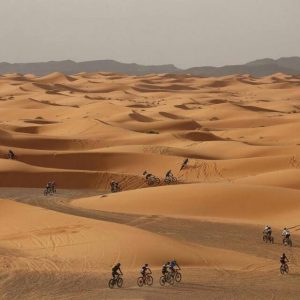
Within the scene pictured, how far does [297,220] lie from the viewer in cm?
2512

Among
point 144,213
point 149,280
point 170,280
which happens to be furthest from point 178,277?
point 144,213

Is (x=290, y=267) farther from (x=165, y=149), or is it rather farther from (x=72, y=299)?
(x=165, y=149)

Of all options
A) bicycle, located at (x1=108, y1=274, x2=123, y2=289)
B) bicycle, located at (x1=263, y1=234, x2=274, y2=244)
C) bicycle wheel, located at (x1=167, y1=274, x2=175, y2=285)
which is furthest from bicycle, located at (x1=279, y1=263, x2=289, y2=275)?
bicycle, located at (x1=108, y1=274, x2=123, y2=289)

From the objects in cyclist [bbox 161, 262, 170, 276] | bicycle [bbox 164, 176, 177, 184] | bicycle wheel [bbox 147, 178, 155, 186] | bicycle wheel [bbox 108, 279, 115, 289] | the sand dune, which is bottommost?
bicycle wheel [bbox 108, 279, 115, 289]

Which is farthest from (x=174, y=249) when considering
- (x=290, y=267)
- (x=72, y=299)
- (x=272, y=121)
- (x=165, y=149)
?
(x=272, y=121)

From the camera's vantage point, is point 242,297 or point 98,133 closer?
point 242,297

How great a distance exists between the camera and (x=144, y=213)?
26422mm

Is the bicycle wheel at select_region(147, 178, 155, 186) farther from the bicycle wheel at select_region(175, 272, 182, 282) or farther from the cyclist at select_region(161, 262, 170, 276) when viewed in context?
the cyclist at select_region(161, 262, 170, 276)

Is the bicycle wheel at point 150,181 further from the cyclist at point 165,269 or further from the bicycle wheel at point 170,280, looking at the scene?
the cyclist at point 165,269

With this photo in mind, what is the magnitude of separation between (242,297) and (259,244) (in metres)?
6.89

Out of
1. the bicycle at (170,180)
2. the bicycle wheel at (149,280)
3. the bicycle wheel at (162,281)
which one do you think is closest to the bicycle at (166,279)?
the bicycle wheel at (162,281)

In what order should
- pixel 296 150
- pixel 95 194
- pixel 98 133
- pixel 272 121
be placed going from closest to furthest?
pixel 95 194, pixel 296 150, pixel 98 133, pixel 272 121

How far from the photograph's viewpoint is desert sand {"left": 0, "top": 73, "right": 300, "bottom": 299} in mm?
15836

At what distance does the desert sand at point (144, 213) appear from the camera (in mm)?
15836
